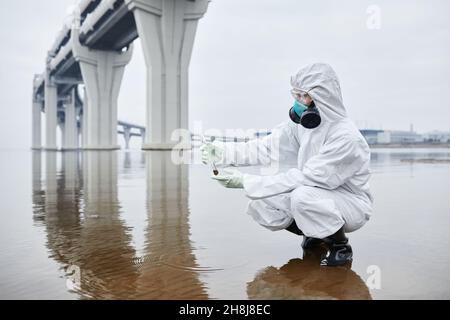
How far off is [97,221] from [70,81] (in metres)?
70.3

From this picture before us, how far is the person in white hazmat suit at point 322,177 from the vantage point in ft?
9.84

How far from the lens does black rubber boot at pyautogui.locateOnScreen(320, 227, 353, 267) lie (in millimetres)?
3057

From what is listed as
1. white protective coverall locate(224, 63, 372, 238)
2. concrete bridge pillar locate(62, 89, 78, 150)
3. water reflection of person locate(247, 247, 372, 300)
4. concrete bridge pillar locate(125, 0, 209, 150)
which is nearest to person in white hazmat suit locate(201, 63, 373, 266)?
white protective coverall locate(224, 63, 372, 238)

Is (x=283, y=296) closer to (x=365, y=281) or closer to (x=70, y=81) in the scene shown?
(x=365, y=281)

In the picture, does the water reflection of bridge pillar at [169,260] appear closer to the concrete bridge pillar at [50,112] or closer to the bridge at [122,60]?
the bridge at [122,60]

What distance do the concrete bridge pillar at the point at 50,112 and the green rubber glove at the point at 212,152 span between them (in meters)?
71.6

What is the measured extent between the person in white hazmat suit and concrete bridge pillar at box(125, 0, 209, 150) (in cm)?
2932

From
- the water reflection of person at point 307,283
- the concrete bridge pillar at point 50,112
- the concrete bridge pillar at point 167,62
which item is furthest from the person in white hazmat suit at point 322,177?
the concrete bridge pillar at point 50,112

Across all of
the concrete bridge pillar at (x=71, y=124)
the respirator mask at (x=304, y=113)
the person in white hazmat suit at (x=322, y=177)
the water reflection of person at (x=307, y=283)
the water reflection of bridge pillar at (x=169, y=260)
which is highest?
the concrete bridge pillar at (x=71, y=124)

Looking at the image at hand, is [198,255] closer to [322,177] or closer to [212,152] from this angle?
[212,152]

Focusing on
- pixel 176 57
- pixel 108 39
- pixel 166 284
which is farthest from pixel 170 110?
pixel 166 284

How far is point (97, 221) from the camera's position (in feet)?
16.1

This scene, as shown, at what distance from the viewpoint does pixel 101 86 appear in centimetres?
4934
